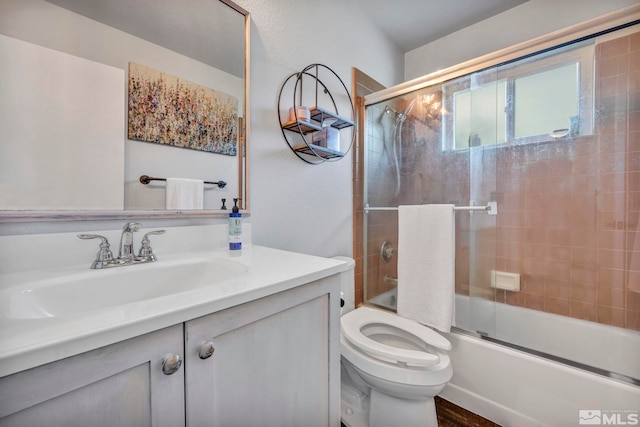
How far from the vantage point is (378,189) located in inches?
72.7

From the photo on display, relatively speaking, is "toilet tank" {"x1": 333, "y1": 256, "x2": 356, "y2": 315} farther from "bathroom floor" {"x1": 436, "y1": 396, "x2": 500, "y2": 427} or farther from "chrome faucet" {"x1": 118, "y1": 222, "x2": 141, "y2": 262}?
"chrome faucet" {"x1": 118, "y1": 222, "x2": 141, "y2": 262}

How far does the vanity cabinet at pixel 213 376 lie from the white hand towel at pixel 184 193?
55 cm

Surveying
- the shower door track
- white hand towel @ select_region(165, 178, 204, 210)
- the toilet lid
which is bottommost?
the shower door track

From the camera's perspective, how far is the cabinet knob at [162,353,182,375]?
0.41 metres

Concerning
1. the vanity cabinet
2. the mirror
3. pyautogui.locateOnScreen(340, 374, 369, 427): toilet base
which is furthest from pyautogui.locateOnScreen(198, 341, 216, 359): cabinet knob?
pyautogui.locateOnScreen(340, 374, 369, 427): toilet base

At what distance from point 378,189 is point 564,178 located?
1082mm

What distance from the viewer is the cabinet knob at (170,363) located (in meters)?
0.41

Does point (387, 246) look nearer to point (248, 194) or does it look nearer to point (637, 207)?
point (248, 194)

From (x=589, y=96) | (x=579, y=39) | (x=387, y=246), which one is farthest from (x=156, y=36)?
(x=589, y=96)

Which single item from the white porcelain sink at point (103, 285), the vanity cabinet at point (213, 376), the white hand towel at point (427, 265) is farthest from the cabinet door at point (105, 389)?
the white hand towel at point (427, 265)

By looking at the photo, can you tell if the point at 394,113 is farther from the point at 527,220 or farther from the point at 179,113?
the point at 179,113

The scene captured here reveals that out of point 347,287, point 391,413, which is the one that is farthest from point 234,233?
point 391,413

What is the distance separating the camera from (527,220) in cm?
165

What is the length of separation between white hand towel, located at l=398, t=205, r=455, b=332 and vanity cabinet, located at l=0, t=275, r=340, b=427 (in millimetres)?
823
